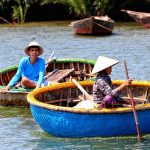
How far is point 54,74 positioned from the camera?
42.0 feet

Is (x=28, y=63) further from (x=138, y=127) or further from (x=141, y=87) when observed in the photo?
(x=138, y=127)

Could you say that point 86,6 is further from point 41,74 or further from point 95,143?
point 95,143

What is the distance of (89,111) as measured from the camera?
356 inches

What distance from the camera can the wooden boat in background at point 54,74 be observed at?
461 inches

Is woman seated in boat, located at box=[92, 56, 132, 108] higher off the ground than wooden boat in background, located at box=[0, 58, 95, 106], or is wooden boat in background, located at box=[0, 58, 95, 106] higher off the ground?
woman seated in boat, located at box=[92, 56, 132, 108]

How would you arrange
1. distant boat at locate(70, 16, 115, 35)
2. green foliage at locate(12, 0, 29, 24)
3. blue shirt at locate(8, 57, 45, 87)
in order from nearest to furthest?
1. blue shirt at locate(8, 57, 45, 87)
2. distant boat at locate(70, 16, 115, 35)
3. green foliage at locate(12, 0, 29, 24)

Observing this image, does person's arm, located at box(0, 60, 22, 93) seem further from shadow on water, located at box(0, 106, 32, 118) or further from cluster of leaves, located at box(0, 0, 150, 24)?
cluster of leaves, located at box(0, 0, 150, 24)

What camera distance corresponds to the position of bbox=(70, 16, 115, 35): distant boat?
88.7 feet

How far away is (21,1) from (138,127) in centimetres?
2630

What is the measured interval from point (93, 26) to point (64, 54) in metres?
6.31

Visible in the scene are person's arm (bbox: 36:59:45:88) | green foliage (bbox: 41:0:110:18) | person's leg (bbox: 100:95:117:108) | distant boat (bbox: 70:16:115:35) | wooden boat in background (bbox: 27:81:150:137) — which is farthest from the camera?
green foliage (bbox: 41:0:110:18)

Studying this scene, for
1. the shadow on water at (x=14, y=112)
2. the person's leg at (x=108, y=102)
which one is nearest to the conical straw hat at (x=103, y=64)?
the person's leg at (x=108, y=102)

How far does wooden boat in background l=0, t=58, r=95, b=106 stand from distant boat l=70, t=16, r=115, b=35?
42.4 ft

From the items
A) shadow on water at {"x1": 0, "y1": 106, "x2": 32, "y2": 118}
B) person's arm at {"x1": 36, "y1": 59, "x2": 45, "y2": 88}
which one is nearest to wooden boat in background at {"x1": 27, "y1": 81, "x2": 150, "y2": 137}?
person's arm at {"x1": 36, "y1": 59, "x2": 45, "y2": 88}
